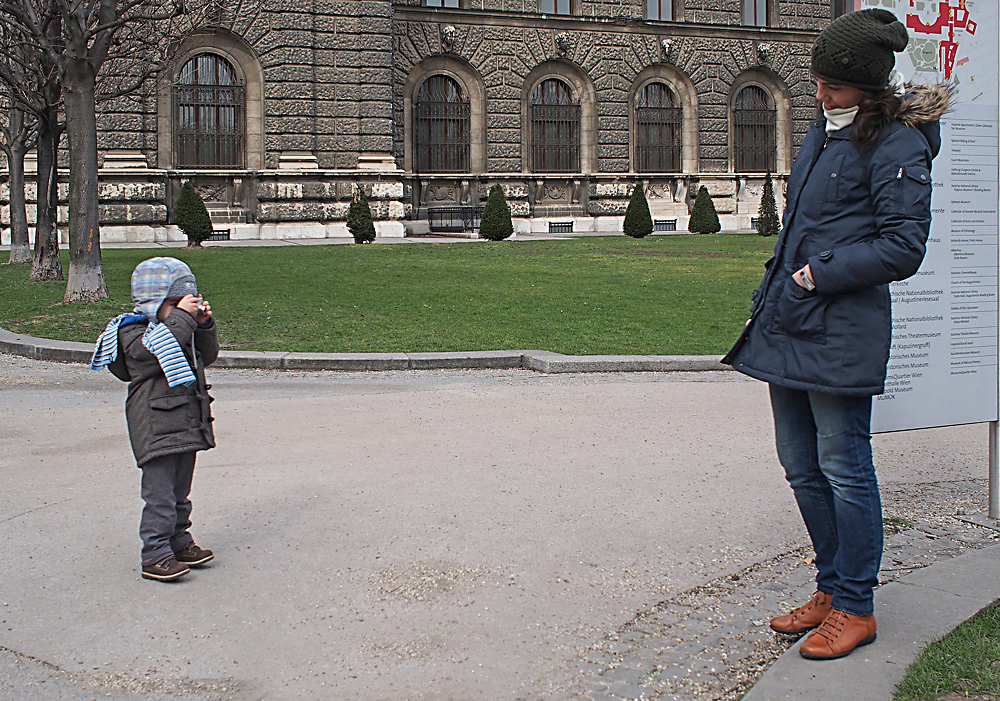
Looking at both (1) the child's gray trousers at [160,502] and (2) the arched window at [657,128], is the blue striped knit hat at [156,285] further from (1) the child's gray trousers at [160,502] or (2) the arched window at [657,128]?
(2) the arched window at [657,128]

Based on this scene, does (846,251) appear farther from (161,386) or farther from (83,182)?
(83,182)

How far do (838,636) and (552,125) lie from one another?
32326mm

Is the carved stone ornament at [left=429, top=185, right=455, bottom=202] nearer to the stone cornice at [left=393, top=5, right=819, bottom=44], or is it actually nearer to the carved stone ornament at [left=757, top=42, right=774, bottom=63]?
the stone cornice at [left=393, top=5, right=819, bottom=44]

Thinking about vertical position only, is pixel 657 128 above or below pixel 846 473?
above

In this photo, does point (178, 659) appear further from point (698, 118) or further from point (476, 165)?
point (698, 118)

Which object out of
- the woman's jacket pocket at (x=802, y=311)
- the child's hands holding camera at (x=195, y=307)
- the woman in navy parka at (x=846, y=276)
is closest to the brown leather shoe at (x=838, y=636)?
the woman in navy parka at (x=846, y=276)

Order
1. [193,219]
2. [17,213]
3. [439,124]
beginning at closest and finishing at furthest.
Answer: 1. [17,213]
2. [193,219]
3. [439,124]

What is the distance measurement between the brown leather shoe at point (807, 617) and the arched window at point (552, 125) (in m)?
31.6

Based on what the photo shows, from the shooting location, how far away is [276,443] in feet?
23.6

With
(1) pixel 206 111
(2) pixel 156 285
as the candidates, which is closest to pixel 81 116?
(2) pixel 156 285

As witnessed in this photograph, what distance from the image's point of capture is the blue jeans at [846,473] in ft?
11.9

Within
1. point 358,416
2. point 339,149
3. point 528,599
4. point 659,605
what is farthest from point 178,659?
point 339,149

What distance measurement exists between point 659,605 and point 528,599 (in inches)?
19.9

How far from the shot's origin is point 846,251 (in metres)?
3.44
